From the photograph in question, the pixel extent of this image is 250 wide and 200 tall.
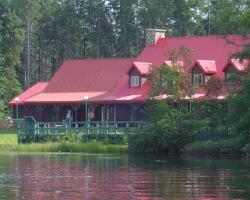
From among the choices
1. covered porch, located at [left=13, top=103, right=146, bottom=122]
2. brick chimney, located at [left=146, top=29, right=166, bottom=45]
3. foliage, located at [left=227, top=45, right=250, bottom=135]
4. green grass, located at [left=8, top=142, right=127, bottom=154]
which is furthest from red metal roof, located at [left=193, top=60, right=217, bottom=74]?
foliage, located at [left=227, top=45, right=250, bottom=135]

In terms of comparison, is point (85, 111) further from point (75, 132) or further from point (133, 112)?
point (75, 132)

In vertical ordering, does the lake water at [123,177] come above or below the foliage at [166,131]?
below

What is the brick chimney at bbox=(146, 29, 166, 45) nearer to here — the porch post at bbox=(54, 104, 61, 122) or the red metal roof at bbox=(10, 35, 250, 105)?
the red metal roof at bbox=(10, 35, 250, 105)

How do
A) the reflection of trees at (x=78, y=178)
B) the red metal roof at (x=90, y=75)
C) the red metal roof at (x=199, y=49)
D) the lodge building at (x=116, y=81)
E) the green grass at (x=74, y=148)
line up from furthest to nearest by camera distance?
the red metal roof at (x=90, y=75)
the red metal roof at (x=199, y=49)
the lodge building at (x=116, y=81)
the green grass at (x=74, y=148)
the reflection of trees at (x=78, y=178)

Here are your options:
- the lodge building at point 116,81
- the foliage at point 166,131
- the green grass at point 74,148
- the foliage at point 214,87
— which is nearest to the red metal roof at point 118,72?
the lodge building at point 116,81

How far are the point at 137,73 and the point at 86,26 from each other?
1262 inches

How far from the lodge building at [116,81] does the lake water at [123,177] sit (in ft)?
69.2

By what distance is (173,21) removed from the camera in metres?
102

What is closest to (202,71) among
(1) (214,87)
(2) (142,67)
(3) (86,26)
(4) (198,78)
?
(4) (198,78)

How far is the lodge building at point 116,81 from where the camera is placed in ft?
234

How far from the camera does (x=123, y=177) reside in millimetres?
35531

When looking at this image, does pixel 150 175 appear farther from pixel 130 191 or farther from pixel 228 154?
pixel 228 154

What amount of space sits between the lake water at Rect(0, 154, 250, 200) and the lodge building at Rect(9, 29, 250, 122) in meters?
21.1

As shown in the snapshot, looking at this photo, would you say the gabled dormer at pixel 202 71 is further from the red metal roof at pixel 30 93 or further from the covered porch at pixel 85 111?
the red metal roof at pixel 30 93
